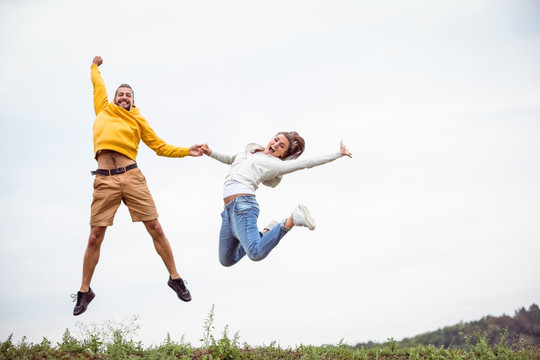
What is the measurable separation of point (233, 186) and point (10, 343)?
12.6ft

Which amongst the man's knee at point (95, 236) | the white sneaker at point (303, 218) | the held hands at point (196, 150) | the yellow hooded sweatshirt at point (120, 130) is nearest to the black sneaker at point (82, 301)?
the man's knee at point (95, 236)

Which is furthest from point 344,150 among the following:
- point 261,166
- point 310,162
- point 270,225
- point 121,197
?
point 121,197

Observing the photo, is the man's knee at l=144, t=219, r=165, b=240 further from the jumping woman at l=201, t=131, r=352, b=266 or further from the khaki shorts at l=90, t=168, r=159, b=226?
the jumping woman at l=201, t=131, r=352, b=266

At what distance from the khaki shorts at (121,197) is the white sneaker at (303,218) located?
213cm

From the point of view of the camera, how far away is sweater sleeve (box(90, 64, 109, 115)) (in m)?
8.23

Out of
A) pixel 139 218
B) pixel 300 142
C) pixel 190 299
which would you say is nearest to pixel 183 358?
pixel 190 299

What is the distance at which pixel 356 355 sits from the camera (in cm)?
858

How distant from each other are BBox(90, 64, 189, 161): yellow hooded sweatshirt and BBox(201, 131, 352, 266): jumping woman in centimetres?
67

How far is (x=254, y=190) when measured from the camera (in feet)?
26.3

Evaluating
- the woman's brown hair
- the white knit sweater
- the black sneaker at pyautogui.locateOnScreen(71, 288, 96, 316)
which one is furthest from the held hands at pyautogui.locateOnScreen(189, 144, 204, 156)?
the black sneaker at pyautogui.locateOnScreen(71, 288, 96, 316)

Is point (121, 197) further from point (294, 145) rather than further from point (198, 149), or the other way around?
point (294, 145)

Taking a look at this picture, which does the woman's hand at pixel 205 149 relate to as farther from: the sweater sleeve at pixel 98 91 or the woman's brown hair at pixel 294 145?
the sweater sleeve at pixel 98 91

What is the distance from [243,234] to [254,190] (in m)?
0.77

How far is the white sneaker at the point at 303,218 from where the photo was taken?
7.16 metres
